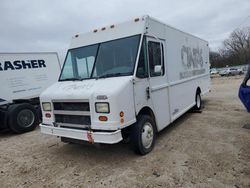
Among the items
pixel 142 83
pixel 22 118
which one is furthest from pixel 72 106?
pixel 22 118

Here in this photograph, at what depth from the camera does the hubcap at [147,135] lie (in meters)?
4.59

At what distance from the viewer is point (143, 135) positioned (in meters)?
4.56

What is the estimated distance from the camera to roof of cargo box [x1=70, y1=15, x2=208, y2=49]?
15.3ft

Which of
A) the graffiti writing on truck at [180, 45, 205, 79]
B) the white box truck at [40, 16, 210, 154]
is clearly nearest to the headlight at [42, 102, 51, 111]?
the white box truck at [40, 16, 210, 154]

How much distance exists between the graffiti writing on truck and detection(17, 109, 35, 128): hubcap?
17.2 feet

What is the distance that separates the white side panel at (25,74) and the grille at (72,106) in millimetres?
4026

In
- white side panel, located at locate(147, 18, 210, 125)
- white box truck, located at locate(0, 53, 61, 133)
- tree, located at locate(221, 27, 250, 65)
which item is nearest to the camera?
white side panel, located at locate(147, 18, 210, 125)

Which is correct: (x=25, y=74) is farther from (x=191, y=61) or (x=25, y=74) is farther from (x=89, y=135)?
(x=191, y=61)

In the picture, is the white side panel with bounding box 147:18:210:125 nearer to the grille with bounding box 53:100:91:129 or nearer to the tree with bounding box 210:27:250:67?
the grille with bounding box 53:100:91:129

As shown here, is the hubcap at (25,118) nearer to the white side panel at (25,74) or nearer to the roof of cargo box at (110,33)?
the white side panel at (25,74)

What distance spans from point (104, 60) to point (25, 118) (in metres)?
4.40

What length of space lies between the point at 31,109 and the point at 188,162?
5814mm

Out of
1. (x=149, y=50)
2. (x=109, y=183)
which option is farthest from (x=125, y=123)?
(x=149, y=50)

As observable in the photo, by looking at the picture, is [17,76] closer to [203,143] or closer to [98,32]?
[98,32]
